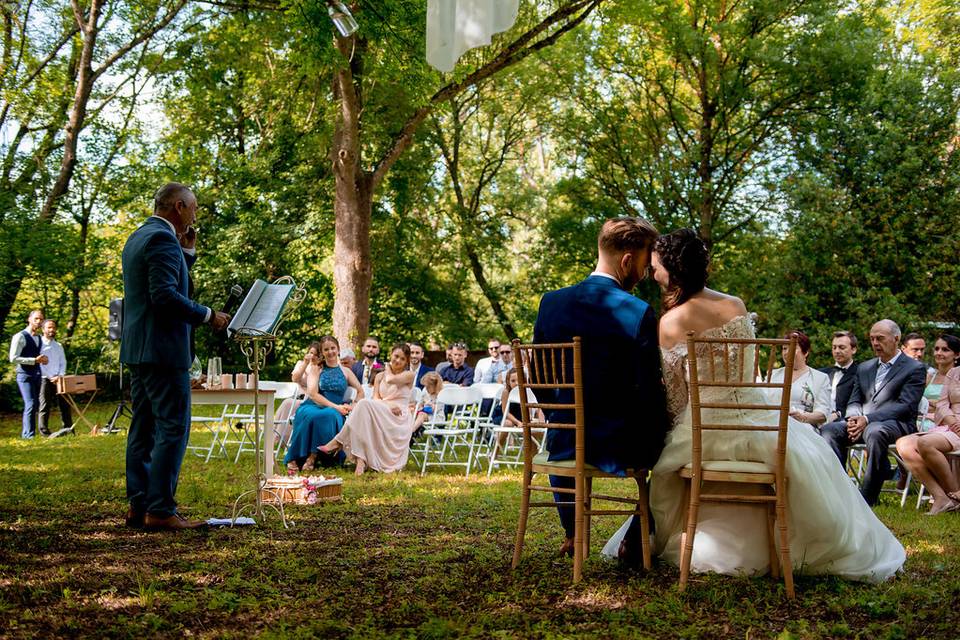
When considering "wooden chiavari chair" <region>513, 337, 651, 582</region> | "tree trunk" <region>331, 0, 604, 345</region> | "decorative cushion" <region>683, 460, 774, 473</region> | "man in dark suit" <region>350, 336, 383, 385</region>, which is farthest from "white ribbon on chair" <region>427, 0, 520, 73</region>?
"tree trunk" <region>331, 0, 604, 345</region>

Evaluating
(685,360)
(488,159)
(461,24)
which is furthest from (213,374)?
(488,159)

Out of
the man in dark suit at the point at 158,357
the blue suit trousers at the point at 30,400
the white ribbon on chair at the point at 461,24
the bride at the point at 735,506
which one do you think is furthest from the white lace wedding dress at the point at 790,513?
the blue suit trousers at the point at 30,400

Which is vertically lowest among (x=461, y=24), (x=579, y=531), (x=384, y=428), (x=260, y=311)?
(x=579, y=531)

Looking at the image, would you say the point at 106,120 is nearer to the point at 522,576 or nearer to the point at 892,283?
the point at 892,283

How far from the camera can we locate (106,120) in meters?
20.8

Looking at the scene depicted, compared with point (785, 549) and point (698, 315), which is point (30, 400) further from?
point (785, 549)

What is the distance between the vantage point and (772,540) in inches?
164

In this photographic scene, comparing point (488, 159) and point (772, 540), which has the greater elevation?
point (488, 159)

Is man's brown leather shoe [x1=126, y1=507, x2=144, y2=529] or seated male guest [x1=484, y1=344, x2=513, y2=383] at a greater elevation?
seated male guest [x1=484, y1=344, x2=513, y2=383]

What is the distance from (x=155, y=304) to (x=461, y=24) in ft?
7.81

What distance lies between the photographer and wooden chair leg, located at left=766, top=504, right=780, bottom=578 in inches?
163

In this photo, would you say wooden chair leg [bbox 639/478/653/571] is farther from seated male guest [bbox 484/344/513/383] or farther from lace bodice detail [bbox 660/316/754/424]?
seated male guest [bbox 484/344/513/383]

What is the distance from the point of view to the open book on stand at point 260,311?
514 cm

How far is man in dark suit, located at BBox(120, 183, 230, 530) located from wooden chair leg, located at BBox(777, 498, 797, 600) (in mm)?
3125
